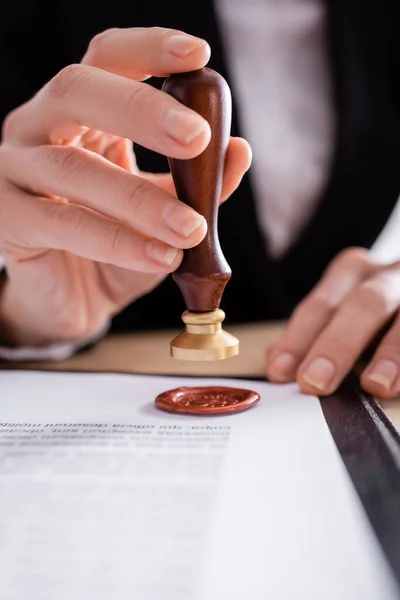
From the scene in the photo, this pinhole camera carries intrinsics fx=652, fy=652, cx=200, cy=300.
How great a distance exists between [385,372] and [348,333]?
0.18 feet

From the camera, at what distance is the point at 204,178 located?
1.34ft

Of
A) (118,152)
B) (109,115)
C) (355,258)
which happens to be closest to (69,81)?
(109,115)

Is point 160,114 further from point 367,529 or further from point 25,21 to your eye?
point 25,21

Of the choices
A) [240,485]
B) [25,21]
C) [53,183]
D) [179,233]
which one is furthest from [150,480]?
[25,21]

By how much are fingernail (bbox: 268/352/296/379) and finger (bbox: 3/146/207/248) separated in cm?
18

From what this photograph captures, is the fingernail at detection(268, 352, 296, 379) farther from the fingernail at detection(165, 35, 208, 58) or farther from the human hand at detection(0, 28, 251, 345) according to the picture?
the fingernail at detection(165, 35, 208, 58)

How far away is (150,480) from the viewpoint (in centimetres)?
35

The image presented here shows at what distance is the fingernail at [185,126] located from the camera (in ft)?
1.24

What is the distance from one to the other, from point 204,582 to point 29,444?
191 millimetres

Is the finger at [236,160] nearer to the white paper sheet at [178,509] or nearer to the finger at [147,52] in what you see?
the finger at [147,52]

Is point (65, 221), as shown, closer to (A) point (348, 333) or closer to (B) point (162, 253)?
(B) point (162, 253)

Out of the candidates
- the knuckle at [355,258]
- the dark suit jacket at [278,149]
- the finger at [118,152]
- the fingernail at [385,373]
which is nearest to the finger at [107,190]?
the finger at [118,152]

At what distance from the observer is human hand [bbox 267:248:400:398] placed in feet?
1.73

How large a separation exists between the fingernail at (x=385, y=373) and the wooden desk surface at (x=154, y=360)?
2 centimetres
